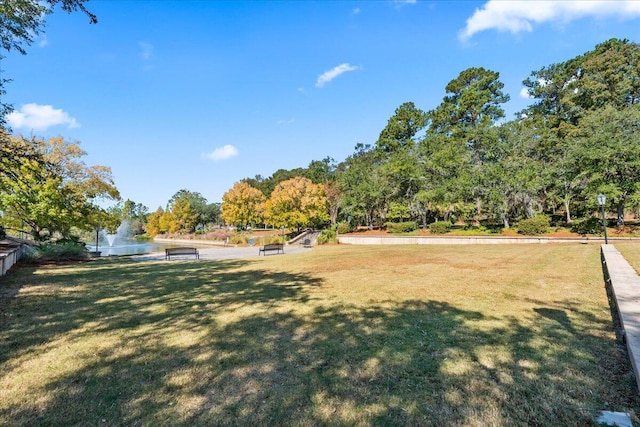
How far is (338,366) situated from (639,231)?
2741cm

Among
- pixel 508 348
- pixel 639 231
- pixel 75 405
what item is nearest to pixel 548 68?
pixel 639 231

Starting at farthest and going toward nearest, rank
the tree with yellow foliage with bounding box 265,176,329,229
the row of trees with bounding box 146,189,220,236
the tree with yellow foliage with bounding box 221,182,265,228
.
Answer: the row of trees with bounding box 146,189,220,236, the tree with yellow foliage with bounding box 221,182,265,228, the tree with yellow foliage with bounding box 265,176,329,229

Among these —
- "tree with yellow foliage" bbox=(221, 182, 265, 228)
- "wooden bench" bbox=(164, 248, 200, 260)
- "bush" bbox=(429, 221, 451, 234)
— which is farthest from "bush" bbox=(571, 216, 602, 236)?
"tree with yellow foliage" bbox=(221, 182, 265, 228)

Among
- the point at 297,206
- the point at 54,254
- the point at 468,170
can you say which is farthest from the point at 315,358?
the point at 297,206

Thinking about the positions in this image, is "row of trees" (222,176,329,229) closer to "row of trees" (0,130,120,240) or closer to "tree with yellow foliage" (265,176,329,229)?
"tree with yellow foliage" (265,176,329,229)

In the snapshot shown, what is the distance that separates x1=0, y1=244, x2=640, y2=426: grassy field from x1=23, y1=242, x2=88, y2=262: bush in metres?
9.05

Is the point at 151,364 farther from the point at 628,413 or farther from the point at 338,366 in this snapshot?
the point at 628,413

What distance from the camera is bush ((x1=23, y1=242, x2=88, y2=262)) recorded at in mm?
14258

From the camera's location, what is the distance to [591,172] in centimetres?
2295

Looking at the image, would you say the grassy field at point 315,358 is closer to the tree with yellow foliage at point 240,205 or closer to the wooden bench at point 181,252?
the wooden bench at point 181,252

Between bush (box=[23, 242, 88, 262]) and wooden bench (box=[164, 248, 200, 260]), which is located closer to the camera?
bush (box=[23, 242, 88, 262])

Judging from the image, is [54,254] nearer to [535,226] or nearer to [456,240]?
[456,240]

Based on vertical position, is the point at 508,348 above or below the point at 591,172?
below

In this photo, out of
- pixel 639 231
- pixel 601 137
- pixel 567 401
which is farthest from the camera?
pixel 601 137
